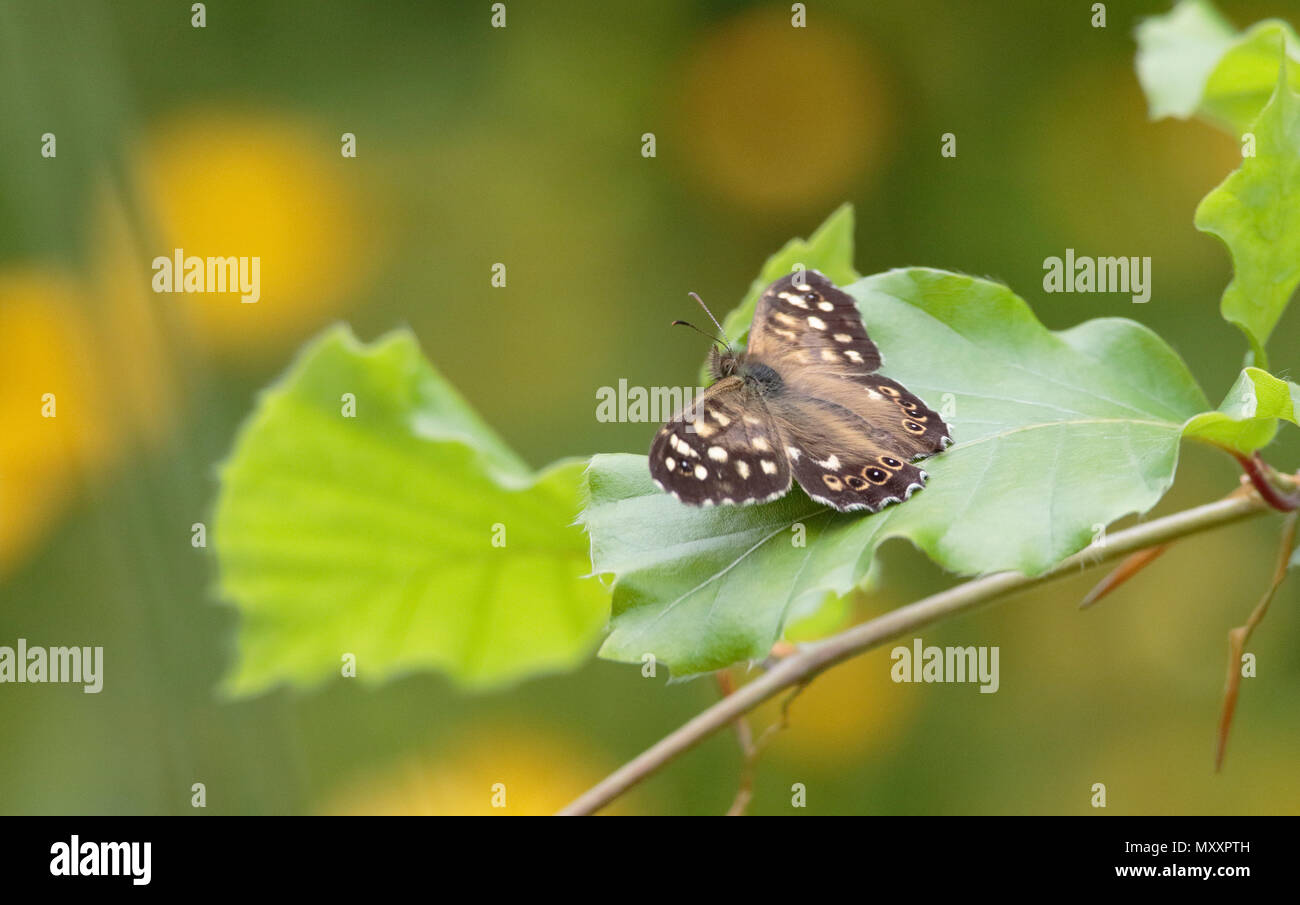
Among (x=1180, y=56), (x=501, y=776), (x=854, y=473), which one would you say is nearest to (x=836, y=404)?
(x=854, y=473)

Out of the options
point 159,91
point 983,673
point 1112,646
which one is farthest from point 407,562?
point 159,91

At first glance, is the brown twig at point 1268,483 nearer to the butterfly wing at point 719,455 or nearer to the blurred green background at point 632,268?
the butterfly wing at point 719,455

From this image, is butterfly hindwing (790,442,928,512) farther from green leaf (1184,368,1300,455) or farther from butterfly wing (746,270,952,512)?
green leaf (1184,368,1300,455)

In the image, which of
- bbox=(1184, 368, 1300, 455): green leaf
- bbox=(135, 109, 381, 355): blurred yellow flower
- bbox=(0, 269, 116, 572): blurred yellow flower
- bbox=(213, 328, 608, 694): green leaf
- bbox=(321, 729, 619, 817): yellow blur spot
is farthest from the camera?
bbox=(135, 109, 381, 355): blurred yellow flower

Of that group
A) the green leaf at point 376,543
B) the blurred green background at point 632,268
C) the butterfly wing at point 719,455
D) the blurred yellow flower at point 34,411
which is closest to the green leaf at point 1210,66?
the butterfly wing at point 719,455

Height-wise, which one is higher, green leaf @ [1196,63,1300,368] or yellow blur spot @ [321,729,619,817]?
green leaf @ [1196,63,1300,368]

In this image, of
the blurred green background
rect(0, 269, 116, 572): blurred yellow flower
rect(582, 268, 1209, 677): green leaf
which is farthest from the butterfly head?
rect(0, 269, 116, 572): blurred yellow flower

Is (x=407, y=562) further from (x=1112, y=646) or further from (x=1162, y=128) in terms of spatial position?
(x=1162, y=128)
